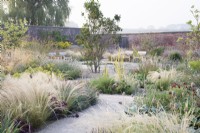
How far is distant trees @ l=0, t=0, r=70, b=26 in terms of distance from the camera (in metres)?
24.2

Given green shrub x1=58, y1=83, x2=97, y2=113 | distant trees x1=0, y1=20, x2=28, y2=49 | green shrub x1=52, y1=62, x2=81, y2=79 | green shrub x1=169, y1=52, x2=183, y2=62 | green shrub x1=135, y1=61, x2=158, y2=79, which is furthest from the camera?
green shrub x1=169, y1=52, x2=183, y2=62

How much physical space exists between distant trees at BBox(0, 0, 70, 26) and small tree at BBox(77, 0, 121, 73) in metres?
15.4

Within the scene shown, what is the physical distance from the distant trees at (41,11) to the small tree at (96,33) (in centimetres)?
1542

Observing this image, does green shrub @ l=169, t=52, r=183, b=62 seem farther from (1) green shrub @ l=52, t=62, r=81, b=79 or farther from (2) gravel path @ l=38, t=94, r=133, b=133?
(2) gravel path @ l=38, t=94, r=133, b=133

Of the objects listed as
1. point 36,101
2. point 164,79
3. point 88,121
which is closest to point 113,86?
point 164,79

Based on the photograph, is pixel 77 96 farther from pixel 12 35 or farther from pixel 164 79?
pixel 12 35

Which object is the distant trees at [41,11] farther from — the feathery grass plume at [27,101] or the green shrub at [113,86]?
the feathery grass plume at [27,101]

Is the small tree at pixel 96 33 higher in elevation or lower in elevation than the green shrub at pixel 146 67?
higher

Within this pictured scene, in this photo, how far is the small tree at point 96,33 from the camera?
969cm

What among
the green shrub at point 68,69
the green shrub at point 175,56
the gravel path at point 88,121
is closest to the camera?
the gravel path at point 88,121

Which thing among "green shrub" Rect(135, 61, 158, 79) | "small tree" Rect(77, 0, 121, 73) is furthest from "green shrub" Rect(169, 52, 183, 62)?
"green shrub" Rect(135, 61, 158, 79)

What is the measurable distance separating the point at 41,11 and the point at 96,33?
1621cm

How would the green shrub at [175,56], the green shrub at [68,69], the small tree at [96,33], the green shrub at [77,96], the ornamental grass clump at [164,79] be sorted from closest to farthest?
the green shrub at [77,96] < the ornamental grass clump at [164,79] < the green shrub at [68,69] < the small tree at [96,33] < the green shrub at [175,56]

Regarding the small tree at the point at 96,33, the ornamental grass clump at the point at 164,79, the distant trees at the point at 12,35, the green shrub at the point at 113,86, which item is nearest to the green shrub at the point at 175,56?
the small tree at the point at 96,33
